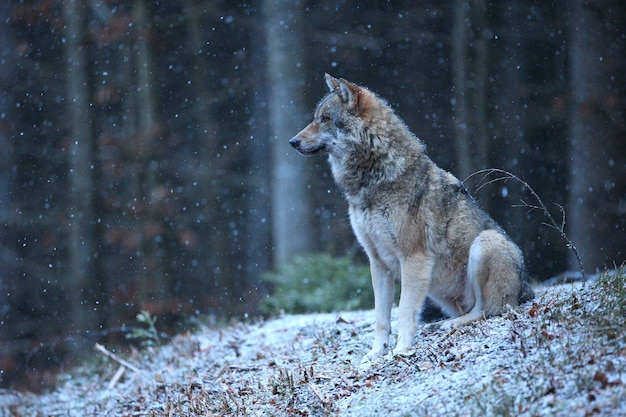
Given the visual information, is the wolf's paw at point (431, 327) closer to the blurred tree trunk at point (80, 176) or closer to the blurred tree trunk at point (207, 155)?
the blurred tree trunk at point (80, 176)

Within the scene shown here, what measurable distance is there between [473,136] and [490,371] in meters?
10.1

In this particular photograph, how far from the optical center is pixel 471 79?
14328 millimetres

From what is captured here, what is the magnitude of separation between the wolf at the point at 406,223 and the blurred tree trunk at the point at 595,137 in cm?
639

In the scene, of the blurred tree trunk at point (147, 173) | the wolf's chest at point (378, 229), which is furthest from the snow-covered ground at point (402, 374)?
the blurred tree trunk at point (147, 173)

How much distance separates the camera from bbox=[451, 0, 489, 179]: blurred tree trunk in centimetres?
1377

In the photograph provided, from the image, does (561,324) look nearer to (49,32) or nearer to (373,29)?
(373,29)

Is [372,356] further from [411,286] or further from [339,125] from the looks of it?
[339,125]

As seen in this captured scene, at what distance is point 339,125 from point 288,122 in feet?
24.5

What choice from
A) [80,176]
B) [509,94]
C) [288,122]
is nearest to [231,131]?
[80,176]

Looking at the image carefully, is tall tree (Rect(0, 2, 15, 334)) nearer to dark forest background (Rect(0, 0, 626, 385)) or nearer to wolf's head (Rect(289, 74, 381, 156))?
dark forest background (Rect(0, 0, 626, 385))

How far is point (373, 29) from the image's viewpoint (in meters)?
16.9

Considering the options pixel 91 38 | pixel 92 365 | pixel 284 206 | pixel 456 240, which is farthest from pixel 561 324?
pixel 91 38

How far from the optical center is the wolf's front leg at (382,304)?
6078 millimetres

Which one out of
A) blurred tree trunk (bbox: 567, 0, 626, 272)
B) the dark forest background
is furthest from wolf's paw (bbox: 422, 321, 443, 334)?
the dark forest background
